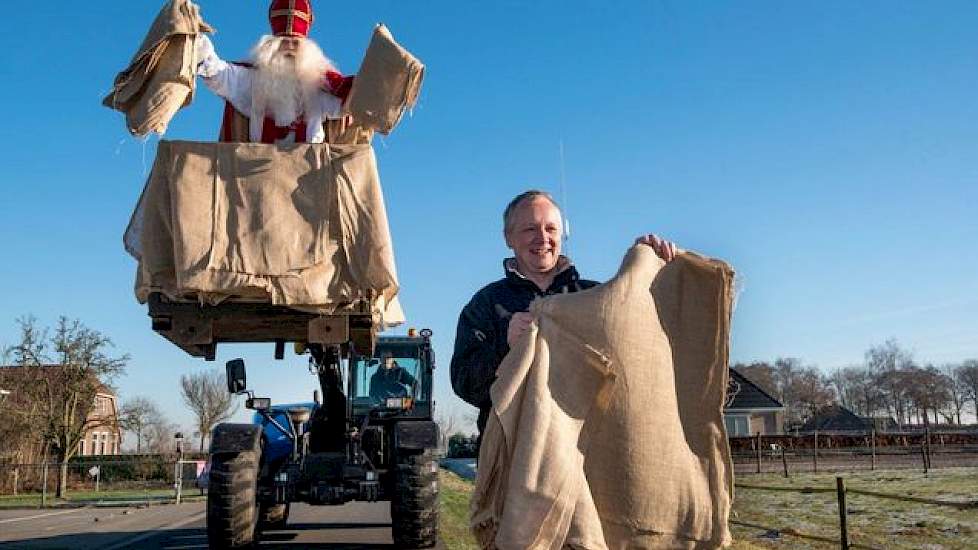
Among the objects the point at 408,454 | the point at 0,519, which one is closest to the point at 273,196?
the point at 408,454

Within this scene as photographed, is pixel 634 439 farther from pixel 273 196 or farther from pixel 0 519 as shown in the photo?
pixel 0 519

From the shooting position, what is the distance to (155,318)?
15.4ft

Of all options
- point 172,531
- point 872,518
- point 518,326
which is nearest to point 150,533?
point 172,531

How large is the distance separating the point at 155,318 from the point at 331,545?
5.44 meters

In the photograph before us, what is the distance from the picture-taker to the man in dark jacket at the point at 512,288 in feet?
8.06

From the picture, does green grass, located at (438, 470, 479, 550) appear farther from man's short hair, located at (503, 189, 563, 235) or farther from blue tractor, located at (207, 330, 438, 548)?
man's short hair, located at (503, 189, 563, 235)

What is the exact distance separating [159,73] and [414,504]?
5.17 m

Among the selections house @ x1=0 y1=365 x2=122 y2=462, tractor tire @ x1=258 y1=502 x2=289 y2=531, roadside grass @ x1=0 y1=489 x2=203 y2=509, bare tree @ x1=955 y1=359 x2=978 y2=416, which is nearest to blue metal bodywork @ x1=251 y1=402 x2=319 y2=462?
tractor tire @ x1=258 y1=502 x2=289 y2=531

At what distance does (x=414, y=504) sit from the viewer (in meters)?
8.02

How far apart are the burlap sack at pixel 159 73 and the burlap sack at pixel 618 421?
9.07 feet

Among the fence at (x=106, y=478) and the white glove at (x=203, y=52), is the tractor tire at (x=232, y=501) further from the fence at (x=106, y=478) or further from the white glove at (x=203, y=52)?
the fence at (x=106, y=478)

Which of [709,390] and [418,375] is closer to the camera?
[709,390]

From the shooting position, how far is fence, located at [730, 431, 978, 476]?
75.0ft

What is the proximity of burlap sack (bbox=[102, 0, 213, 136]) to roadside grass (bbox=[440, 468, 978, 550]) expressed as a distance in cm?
543
